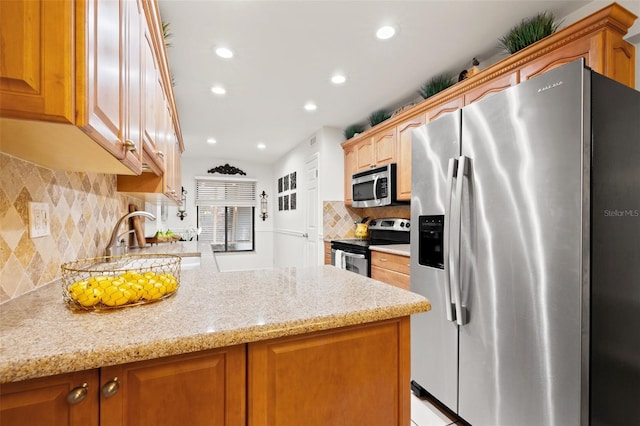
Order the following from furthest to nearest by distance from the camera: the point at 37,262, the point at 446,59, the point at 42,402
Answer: the point at 446,59 < the point at 37,262 < the point at 42,402

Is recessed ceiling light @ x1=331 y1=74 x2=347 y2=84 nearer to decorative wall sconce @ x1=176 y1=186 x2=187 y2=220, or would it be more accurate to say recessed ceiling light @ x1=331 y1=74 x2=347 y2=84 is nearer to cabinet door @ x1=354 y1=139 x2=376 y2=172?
cabinet door @ x1=354 y1=139 x2=376 y2=172

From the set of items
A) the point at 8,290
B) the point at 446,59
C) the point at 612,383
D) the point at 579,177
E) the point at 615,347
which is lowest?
the point at 612,383

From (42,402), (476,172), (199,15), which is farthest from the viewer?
(199,15)

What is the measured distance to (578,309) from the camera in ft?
3.74

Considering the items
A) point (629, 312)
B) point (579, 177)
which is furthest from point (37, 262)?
point (629, 312)

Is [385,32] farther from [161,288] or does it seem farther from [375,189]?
[161,288]

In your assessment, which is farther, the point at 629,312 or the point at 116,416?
the point at 629,312

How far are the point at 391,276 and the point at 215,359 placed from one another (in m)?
2.16

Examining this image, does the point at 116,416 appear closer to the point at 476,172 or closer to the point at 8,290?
the point at 8,290

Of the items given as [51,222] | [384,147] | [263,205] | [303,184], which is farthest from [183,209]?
[51,222]

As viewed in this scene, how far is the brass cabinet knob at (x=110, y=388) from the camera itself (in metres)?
0.61

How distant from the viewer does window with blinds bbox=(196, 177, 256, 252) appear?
633cm

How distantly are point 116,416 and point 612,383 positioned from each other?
1.78m

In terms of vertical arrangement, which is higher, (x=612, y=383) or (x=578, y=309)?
(x=578, y=309)
